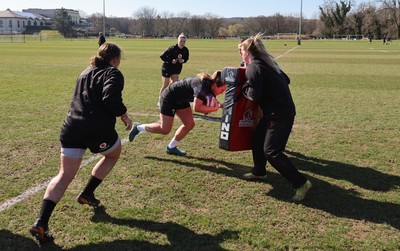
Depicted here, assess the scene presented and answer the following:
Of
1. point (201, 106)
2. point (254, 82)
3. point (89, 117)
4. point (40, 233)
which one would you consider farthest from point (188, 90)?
point (40, 233)

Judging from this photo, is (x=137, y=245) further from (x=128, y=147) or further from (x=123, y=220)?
(x=128, y=147)

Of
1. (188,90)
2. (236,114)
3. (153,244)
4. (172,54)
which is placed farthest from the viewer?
(172,54)

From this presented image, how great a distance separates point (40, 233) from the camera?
11.7ft

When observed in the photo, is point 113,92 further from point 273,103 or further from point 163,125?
point 163,125

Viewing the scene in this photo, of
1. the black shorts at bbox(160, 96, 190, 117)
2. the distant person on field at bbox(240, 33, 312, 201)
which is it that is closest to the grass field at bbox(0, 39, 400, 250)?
the distant person on field at bbox(240, 33, 312, 201)

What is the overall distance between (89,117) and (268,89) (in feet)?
6.68

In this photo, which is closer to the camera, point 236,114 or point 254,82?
point 254,82

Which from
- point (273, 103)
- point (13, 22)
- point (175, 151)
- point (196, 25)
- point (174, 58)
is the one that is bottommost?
point (175, 151)

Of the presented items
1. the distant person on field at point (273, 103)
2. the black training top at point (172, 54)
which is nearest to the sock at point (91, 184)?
the distant person on field at point (273, 103)

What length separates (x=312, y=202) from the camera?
462 centimetres

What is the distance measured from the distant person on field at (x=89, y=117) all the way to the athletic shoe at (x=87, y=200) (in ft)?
1.68

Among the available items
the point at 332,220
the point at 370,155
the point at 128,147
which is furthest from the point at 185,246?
the point at 370,155

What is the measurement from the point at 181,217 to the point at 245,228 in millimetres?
698

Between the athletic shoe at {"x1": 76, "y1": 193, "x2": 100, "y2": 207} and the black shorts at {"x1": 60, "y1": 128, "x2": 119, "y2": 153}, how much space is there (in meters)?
0.68
